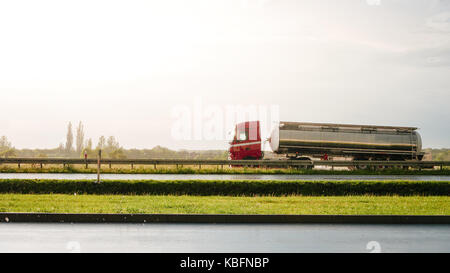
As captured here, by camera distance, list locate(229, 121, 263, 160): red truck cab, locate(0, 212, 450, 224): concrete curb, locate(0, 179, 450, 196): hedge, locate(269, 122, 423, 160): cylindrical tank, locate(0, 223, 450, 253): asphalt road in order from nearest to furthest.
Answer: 1. locate(0, 223, 450, 253): asphalt road
2. locate(0, 212, 450, 224): concrete curb
3. locate(0, 179, 450, 196): hedge
4. locate(269, 122, 423, 160): cylindrical tank
5. locate(229, 121, 263, 160): red truck cab

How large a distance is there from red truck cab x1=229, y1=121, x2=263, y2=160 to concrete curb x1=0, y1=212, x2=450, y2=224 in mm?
18605

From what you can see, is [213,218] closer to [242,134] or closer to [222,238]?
[222,238]

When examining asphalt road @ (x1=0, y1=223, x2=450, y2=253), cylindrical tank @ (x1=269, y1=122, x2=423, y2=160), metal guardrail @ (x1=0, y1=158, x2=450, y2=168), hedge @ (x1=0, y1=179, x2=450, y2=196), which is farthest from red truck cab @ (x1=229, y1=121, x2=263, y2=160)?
asphalt road @ (x1=0, y1=223, x2=450, y2=253)

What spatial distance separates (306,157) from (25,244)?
2284 centimetres

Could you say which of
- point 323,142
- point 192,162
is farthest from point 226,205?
point 323,142

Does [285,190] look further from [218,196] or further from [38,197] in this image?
[38,197]

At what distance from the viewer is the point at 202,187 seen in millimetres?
16000

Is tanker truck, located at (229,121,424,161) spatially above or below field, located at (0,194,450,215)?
above

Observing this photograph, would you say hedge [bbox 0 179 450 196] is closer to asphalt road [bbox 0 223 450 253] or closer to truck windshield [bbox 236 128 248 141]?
asphalt road [bbox 0 223 450 253]

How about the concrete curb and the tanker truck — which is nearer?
the concrete curb

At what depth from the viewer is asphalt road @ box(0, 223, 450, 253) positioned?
7.68m

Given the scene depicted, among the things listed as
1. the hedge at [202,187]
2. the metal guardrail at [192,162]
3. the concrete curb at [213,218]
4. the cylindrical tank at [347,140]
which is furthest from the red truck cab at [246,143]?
the concrete curb at [213,218]
